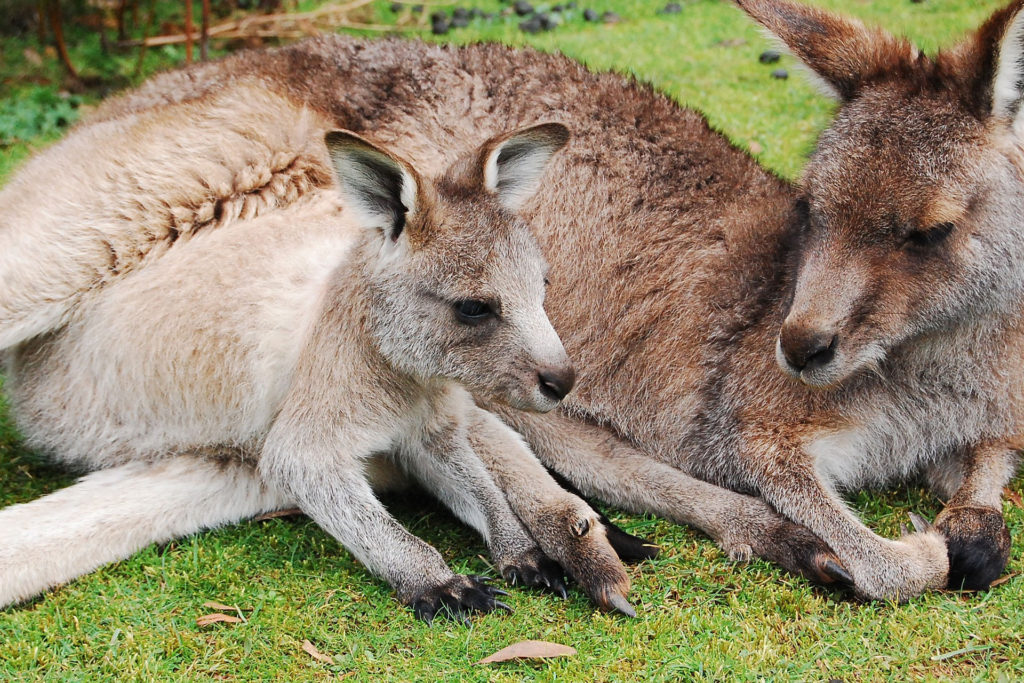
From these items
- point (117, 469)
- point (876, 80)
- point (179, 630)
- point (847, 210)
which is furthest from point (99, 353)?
point (876, 80)

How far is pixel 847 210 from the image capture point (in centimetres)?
367

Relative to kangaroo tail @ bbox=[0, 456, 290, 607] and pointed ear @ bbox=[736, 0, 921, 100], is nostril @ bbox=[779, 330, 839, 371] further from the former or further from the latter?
kangaroo tail @ bbox=[0, 456, 290, 607]

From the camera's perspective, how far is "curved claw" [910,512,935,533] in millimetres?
3833

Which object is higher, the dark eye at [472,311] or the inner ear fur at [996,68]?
the inner ear fur at [996,68]

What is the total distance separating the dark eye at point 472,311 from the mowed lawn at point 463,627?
0.94 metres

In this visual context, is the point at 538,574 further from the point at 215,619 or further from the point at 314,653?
the point at 215,619

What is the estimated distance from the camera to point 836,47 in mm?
4004

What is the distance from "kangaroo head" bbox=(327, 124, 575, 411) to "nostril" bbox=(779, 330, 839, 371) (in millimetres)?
780

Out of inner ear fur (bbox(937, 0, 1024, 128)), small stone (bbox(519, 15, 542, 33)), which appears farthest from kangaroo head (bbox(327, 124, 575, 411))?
small stone (bbox(519, 15, 542, 33))

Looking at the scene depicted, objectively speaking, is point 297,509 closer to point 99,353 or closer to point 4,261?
point 99,353

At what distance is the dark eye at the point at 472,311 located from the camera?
137 inches

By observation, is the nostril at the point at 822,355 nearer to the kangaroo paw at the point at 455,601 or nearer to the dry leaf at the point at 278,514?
the kangaroo paw at the point at 455,601

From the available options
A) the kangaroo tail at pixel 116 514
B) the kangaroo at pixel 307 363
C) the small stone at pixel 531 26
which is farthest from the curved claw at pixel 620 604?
the small stone at pixel 531 26

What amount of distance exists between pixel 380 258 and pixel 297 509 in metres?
1.16
